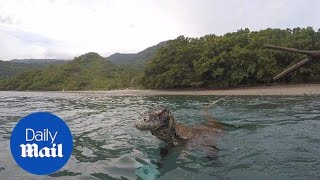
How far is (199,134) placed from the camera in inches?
436

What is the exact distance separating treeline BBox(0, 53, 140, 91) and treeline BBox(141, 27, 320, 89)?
28531 millimetres

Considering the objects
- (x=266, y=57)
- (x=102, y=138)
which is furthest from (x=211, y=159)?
(x=266, y=57)

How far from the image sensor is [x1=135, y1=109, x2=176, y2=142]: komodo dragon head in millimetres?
8805

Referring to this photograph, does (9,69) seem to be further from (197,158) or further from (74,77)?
(197,158)

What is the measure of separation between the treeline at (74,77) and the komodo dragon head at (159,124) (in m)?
79.4

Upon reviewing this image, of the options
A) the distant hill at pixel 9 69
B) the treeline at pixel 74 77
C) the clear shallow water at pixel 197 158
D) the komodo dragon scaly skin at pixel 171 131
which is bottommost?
the clear shallow water at pixel 197 158

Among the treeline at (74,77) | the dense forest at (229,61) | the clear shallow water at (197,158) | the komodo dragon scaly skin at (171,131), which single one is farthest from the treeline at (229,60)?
the komodo dragon scaly skin at (171,131)

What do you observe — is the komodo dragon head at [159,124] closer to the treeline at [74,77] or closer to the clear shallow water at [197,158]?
the clear shallow water at [197,158]

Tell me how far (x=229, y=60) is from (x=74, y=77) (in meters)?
74.2

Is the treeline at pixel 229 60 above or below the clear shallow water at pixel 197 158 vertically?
above

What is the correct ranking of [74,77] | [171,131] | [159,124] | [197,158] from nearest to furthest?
1. [159,124]
2. [197,158]
3. [171,131]
4. [74,77]

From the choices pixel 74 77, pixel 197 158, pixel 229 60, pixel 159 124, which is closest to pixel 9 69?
pixel 74 77

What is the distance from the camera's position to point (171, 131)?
948 cm

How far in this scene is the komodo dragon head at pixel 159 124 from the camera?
8805mm
